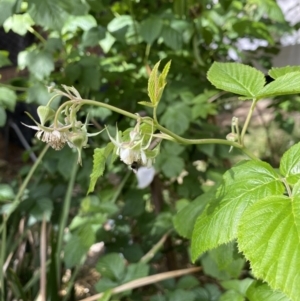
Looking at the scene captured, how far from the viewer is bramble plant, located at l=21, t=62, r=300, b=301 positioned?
390mm

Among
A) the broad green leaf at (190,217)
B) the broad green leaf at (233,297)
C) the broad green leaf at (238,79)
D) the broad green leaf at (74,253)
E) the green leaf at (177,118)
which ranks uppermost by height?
the broad green leaf at (238,79)

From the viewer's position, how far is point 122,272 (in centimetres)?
93

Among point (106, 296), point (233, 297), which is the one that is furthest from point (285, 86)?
point (106, 296)

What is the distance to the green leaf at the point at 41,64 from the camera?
1017mm

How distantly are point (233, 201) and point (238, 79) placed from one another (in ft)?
0.54

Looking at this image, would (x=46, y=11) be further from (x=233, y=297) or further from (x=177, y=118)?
(x=233, y=297)

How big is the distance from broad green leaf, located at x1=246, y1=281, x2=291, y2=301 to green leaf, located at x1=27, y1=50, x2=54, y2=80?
0.69 meters

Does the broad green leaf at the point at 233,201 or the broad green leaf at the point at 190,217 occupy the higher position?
the broad green leaf at the point at 233,201

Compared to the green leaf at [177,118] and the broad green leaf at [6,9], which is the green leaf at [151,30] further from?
the broad green leaf at [6,9]

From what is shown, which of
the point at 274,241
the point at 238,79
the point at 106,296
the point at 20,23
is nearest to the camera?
the point at 274,241

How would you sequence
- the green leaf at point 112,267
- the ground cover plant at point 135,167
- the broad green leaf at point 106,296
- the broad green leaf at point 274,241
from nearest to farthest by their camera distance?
the broad green leaf at point 274,241 < the ground cover plant at point 135,167 < the broad green leaf at point 106,296 < the green leaf at point 112,267

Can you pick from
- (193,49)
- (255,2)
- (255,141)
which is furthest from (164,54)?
(255,141)

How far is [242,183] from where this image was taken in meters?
0.48

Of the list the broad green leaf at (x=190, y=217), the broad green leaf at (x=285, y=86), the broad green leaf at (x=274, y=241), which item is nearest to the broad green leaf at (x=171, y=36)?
the broad green leaf at (x=190, y=217)
